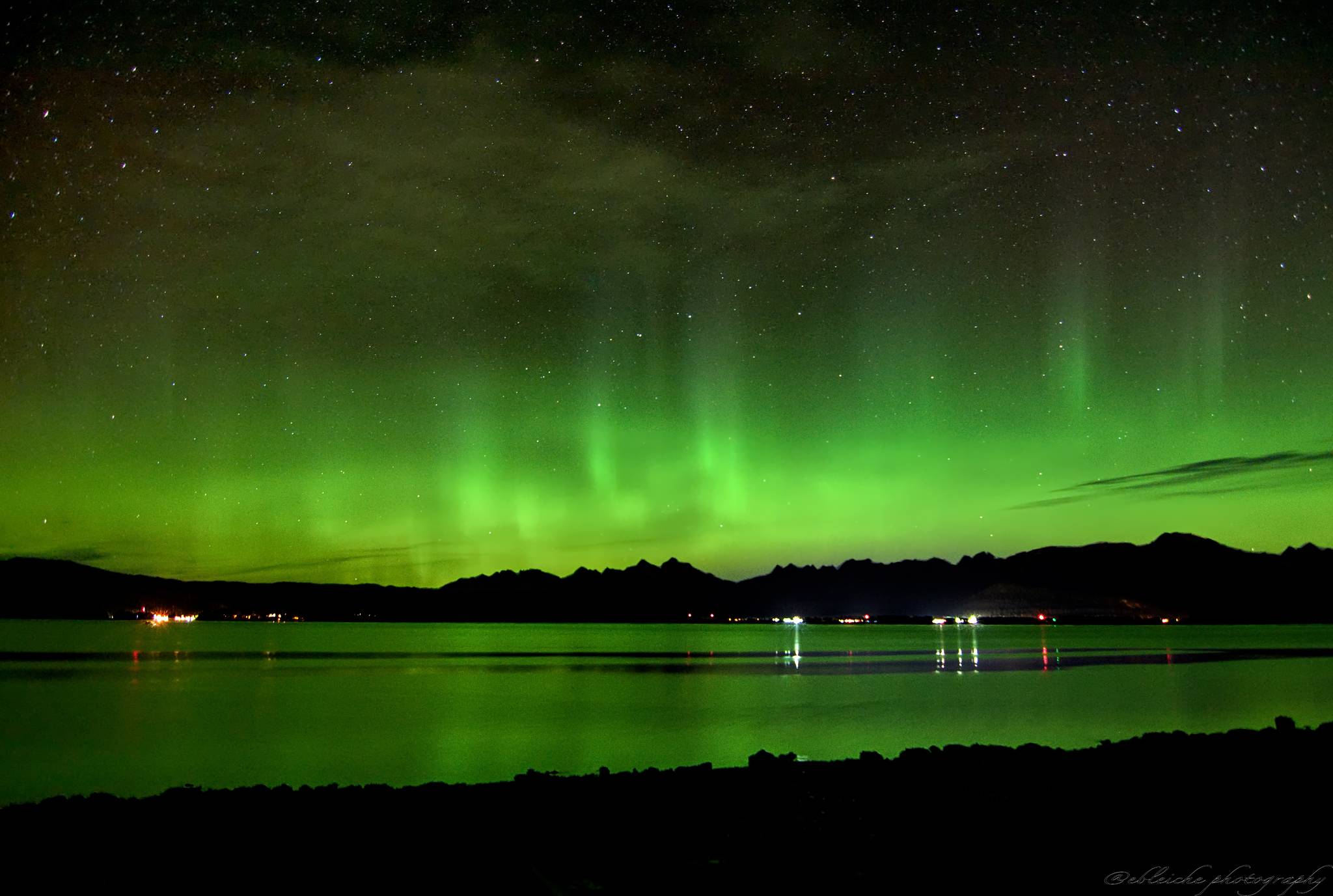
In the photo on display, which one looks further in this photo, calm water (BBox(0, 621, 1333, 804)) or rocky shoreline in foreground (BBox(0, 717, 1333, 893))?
calm water (BBox(0, 621, 1333, 804))

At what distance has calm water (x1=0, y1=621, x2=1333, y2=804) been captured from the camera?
23.1 meters

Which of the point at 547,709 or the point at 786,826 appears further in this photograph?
the point at 547,709

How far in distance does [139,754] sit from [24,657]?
46741 millimetres

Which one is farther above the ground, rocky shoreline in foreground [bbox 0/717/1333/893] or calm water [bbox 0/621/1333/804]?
rocky shoreline in foreground [bbox 0/717/1333/893]

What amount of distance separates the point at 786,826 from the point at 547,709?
25149 millimetres

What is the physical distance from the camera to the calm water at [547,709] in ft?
75.9

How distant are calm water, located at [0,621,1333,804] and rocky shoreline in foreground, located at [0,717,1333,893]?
27.5ft

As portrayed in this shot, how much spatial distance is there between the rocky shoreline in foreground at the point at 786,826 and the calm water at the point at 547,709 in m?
8.37

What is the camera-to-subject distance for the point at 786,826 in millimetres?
10008

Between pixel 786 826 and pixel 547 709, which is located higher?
pixel 786 826

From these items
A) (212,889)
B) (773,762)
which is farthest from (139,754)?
(212,889)

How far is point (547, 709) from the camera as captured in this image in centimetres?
3419

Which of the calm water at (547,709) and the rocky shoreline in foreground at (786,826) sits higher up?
the rocky shoreline in foreground at (786,826)

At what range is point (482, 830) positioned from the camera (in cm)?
1034
